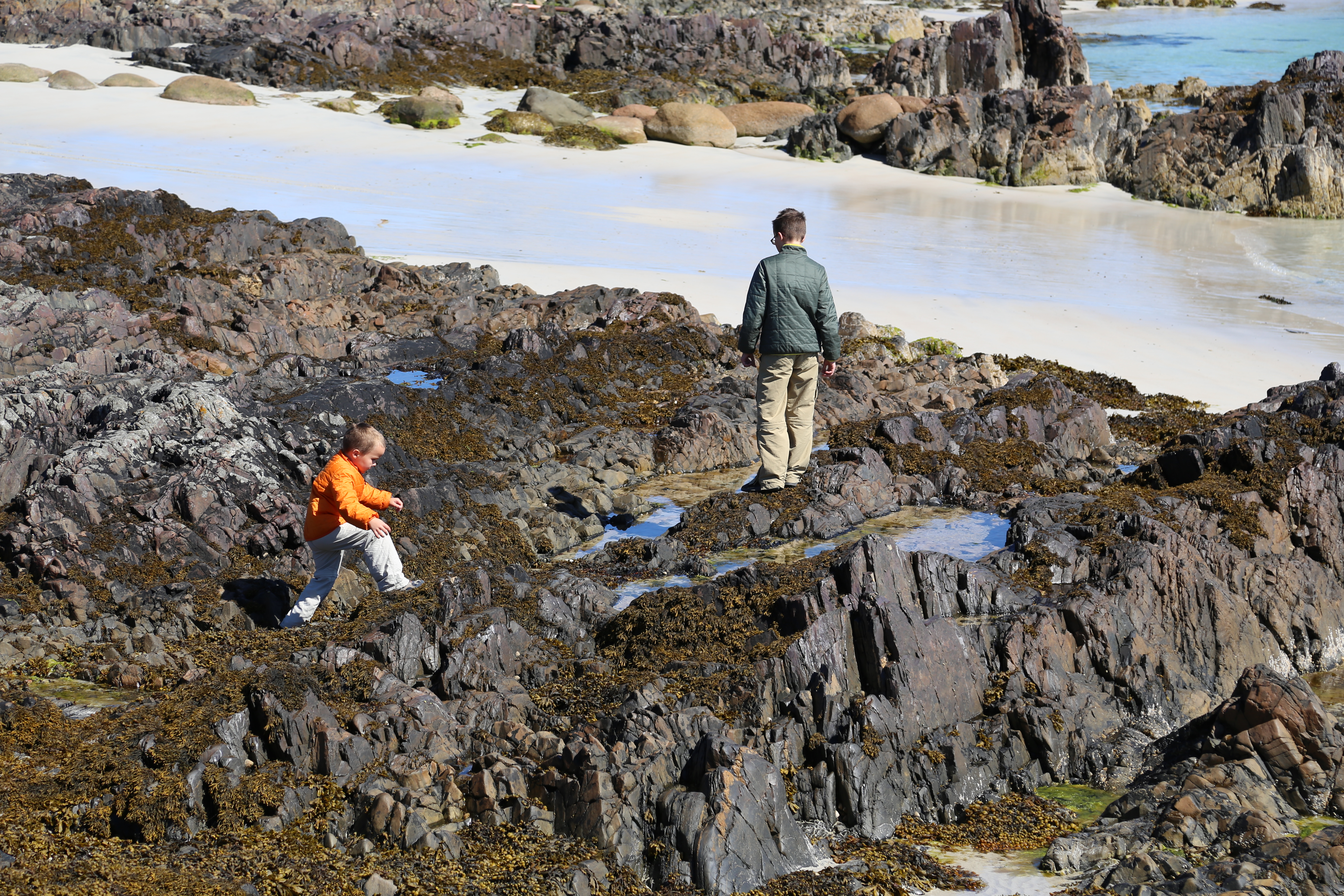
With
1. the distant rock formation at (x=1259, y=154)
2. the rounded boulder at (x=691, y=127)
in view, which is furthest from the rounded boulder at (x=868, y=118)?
the distant rock formation at (x=1259, y=154)

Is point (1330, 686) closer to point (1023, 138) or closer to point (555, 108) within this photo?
point (1023, 138)

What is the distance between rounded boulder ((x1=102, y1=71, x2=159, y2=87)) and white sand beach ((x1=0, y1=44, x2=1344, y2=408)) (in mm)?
443

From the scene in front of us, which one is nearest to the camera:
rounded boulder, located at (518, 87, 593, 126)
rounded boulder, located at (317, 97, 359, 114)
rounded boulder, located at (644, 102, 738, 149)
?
rounded boulder, located at (644, 102, 738, 149)

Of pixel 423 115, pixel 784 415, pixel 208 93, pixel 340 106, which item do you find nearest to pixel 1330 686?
pixel 784 415

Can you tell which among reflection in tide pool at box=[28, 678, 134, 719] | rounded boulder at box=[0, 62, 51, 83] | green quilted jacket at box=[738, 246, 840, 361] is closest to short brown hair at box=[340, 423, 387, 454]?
reflection in tide pool at box=[28, 678, 134, 719]

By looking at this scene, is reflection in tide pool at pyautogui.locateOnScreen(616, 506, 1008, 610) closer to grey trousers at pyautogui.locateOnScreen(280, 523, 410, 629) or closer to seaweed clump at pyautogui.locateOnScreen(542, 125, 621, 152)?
grey trousers at pyautogui.locateOnScreen(280, 523, 410, 629)

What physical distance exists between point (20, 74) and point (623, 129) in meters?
15.5

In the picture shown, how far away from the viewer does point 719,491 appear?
991 centimetres

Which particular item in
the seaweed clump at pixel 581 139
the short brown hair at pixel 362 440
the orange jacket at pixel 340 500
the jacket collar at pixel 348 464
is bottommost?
the orange jacket at pixel 340 500

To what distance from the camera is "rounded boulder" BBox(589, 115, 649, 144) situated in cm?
2748

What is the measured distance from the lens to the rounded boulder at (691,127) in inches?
1105

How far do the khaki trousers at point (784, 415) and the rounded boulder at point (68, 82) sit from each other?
26354 mm

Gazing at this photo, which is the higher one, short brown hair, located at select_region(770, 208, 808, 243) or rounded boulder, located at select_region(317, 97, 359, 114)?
rounded boulder, located at select_region(317, 97, 359, 114)

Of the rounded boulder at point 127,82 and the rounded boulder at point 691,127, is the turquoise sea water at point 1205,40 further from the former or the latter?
the rounded boulder at point 127,82
